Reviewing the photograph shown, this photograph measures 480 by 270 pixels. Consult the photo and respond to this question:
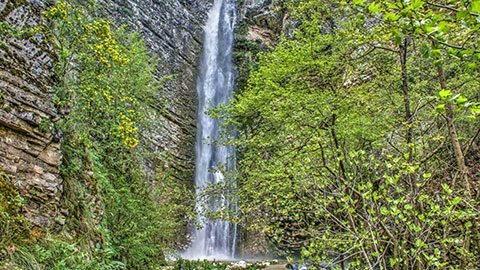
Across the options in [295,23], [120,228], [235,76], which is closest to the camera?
[120,228]

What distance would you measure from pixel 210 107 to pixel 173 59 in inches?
124

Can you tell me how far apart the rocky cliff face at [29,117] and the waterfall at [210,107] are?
33.4 feet

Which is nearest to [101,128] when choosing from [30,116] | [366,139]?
[30,116]

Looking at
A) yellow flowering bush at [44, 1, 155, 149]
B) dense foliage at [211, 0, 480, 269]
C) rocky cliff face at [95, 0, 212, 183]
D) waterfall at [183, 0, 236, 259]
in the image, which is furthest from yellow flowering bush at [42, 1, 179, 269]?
waterfall at [183, 0, 236, 259]

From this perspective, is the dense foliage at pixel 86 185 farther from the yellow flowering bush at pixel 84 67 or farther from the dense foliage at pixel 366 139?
the dense foliage at pixel 366 139

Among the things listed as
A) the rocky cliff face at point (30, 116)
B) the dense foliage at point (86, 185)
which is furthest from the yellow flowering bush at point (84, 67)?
the rocky cliff face at point (30, 116)

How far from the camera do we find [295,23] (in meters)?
16.0

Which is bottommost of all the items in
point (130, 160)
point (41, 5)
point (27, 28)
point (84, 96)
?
point (130, 160)

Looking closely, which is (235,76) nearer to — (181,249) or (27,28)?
(181,249)

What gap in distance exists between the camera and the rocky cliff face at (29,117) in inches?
115

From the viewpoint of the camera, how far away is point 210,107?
16969 millimetres

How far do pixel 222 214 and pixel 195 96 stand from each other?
39.6 ft

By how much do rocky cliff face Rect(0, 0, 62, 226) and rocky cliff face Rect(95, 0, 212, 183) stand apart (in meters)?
9.30


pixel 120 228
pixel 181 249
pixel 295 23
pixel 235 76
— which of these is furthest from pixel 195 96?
pixel 120 228
